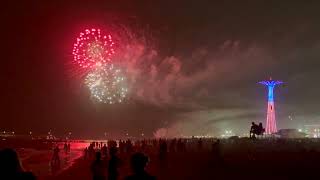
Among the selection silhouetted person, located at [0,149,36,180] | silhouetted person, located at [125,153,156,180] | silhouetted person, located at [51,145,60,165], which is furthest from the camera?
silhouetted person, located at [51,145,60,165]

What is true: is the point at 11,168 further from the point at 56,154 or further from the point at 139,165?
the point at 56,154

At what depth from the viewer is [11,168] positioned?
234 inches

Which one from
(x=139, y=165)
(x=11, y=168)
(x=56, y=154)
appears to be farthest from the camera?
(x=56, y=154)

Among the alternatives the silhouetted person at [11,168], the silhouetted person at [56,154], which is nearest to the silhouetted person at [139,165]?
the silhouetted person at [11,168]

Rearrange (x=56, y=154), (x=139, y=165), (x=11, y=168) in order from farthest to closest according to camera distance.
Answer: (x=56, y=154)
(x=139, y=165)
(x=11, y=168)

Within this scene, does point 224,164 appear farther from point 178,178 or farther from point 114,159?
point 114,159

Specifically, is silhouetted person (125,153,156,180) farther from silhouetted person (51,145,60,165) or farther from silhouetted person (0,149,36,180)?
silhouetted person (51,145,60,165)

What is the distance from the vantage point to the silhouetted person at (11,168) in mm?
5879

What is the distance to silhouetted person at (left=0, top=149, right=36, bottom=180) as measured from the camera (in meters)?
5.88

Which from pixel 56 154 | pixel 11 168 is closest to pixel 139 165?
pixel 11 168

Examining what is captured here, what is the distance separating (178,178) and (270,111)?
114m

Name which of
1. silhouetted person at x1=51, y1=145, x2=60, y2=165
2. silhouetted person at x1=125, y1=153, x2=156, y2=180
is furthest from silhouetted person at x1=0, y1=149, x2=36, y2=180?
silhouetted person at x1=51, y1=145, x2=60, y2=165

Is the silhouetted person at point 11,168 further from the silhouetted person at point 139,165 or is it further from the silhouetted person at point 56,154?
the silhouetted person at point 56,154

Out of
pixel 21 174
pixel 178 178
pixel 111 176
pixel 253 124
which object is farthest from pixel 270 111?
pixel 21 174
